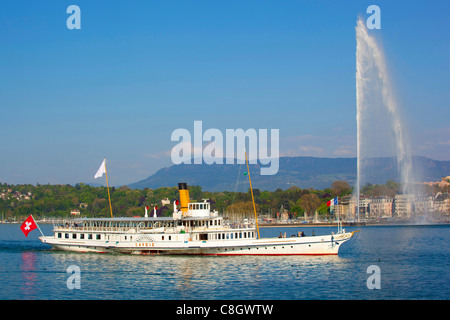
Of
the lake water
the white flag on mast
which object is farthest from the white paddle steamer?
the white flag on mast

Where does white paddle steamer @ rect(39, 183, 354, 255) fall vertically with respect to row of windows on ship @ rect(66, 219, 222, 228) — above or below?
below

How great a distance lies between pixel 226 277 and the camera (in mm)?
41594

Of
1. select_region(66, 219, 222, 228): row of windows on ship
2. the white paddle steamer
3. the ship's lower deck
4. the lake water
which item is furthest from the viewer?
select_region(66, 219, 222, 228): row of windows on ship

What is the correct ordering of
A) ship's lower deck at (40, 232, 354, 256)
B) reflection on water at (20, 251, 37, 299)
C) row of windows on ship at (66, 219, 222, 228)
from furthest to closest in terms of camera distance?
1. row of windows on ship at (66, 219, 222, 228)
2. ship's lower deck at (40, 232, 354, 256)
3. reflection on water at (20, 251, 37, 299)

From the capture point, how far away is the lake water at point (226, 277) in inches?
1405

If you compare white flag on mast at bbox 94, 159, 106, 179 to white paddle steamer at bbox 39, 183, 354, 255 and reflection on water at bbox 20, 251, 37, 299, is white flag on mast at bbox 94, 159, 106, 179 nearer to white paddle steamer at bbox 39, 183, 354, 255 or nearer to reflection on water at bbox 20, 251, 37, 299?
white paddle steamer at bbox 39, 183, 354, 255

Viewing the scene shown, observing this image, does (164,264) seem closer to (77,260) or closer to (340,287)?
(77,260)

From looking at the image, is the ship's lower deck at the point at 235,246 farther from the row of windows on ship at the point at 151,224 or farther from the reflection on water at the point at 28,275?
the reflection on water at the point at 28,275

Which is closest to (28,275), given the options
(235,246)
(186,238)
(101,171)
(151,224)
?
(151,224)

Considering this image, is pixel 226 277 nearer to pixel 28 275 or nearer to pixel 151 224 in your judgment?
pixel 28 275

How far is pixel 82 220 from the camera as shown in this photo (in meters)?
60.2

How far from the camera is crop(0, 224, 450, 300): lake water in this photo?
35.7 metres

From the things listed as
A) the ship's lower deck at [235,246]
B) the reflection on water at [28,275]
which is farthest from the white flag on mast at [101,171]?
the reflection on water at [28,275]
